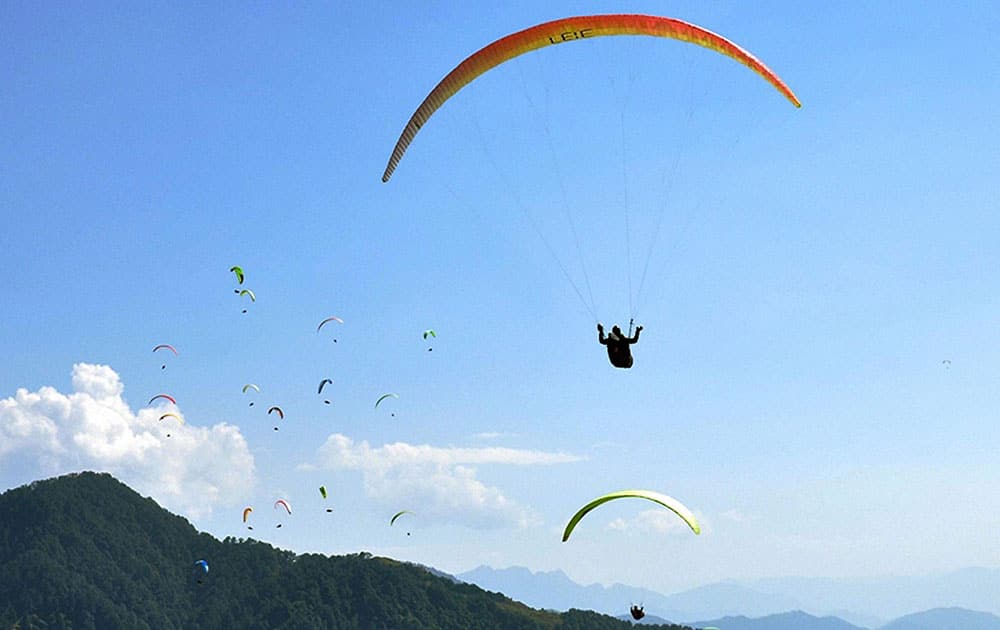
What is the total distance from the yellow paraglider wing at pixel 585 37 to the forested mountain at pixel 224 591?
145706mm

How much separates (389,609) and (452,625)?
485 inches

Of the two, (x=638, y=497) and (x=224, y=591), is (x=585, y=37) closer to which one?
(x=638, y=497)

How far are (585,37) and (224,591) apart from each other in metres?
185

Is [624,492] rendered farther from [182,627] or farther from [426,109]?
[182,627]

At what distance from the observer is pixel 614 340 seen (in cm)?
2569

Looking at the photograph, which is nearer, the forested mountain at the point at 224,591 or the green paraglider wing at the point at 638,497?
the green paraglider wing at the point at 638,497

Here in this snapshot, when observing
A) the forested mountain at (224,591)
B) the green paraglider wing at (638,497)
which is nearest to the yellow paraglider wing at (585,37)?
the green paraglider wing at (638,497)

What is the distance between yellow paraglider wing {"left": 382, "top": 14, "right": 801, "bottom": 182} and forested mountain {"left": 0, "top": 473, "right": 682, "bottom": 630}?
145706 millimetres

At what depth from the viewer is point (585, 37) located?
26.1 meters

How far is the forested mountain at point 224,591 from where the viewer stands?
561ft

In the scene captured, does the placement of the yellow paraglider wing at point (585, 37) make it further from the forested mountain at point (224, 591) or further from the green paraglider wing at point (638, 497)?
the forested mountain at point (224, 591)

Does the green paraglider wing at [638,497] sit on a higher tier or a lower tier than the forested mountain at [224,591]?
lower

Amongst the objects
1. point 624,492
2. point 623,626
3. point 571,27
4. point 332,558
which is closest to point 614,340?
point 624,492

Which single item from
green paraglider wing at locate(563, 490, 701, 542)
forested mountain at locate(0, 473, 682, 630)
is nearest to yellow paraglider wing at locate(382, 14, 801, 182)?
green paraglider wing at locate(563, 490, 701, 542)
